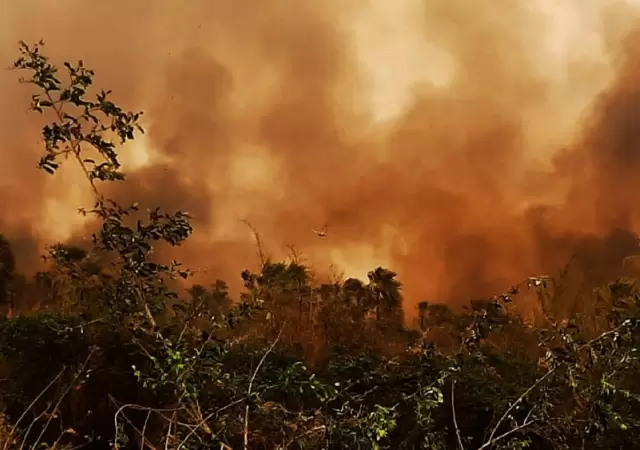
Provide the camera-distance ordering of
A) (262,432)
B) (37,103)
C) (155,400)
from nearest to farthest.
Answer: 1. (37,103)
2. (262,432)
3. (155,400)

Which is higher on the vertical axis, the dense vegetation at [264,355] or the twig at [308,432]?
the dense vegetation at [264,355]

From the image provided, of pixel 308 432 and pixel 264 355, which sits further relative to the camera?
pixel 264 355

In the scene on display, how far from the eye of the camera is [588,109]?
220 inches

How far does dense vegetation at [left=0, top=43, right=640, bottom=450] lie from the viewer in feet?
7.33

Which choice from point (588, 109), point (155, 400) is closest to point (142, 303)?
point (155, 400)

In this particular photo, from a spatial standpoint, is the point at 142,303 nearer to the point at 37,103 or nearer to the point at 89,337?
the point at 37,103

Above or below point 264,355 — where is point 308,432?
below

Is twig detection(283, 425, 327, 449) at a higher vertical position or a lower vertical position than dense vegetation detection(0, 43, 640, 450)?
lower

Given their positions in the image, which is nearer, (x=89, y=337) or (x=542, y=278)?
(x=542, y=278)

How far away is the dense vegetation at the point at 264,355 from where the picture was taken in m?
2.23

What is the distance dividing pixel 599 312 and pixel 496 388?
2.72 ft

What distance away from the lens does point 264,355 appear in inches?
90.7

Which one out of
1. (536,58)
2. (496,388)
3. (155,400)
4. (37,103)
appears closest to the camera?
(37,103)

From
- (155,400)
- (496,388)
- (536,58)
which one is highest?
(536,58)
